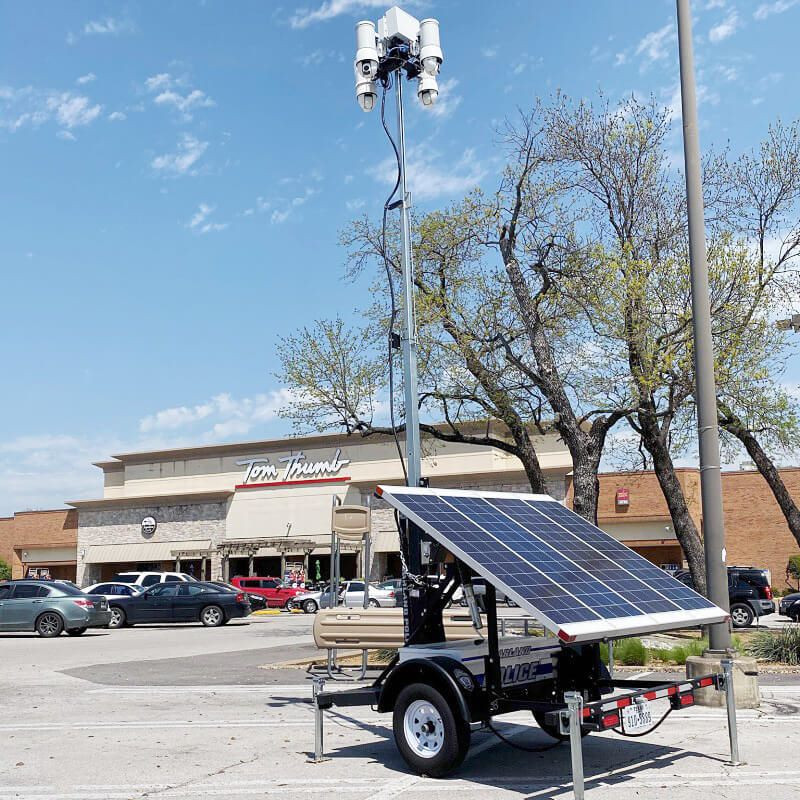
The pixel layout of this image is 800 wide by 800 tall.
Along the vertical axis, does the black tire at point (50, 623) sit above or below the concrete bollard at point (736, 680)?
below

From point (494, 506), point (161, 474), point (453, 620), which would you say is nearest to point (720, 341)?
point (453, 620)

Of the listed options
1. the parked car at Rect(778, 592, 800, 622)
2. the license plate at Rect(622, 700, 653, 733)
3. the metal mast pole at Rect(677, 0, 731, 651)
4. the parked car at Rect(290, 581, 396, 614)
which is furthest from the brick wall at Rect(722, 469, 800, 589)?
the license plate at Rect(622, 700, 653, 733)

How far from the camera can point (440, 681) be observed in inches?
297

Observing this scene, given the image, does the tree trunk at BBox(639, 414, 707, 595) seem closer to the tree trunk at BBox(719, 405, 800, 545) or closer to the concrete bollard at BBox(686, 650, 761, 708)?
the tree trunk at BBox(719, 405, 800, 545)

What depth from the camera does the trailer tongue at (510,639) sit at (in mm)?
7086

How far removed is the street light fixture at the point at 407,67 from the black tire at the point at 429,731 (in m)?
4.64

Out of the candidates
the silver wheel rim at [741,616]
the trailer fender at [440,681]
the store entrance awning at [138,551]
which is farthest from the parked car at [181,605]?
the store entrance awning at [138,551]

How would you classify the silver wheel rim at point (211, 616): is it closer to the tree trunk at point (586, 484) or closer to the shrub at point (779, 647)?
the tree trunk at point (586, 484)

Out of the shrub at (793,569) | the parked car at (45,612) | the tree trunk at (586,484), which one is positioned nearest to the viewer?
the tree trunk at (586,484)

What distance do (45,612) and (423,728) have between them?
71.4 feet

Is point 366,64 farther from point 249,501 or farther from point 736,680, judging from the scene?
point 249,501

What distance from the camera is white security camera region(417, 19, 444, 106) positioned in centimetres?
1248

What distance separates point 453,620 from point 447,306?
1008 centimetres

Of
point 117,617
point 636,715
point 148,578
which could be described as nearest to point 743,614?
point 117,617
